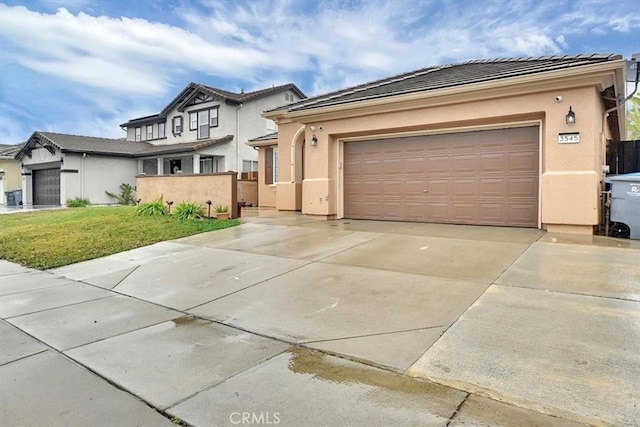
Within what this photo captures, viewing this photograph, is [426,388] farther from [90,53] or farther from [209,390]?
[90,53]

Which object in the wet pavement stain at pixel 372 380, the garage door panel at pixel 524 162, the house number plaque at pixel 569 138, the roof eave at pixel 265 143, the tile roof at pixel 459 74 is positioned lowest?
the wet pavement stain at pixel 372 380

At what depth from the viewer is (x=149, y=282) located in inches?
249

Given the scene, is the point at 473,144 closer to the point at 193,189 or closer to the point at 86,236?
the point at 193,189

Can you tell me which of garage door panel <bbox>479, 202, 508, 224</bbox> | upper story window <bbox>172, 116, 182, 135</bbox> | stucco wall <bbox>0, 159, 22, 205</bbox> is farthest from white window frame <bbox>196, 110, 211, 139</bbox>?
garage door panel <bbox>479, 202, 508, 224</bbox>

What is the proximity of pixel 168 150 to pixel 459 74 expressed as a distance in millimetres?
19612

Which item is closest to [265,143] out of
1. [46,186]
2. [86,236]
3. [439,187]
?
[86,236]

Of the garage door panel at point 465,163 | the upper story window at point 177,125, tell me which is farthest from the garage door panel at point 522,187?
the upper story window at point 177,125

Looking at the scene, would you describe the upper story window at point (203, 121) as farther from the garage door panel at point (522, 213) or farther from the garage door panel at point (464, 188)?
the garage door panel at point (522, 213)

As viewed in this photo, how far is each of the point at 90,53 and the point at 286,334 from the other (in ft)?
93.7

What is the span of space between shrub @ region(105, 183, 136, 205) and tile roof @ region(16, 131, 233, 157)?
7.55 feet

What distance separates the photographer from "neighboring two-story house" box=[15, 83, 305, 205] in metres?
25.0

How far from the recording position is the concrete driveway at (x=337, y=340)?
8.62 ft

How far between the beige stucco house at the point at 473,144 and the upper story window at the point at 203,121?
1473cm

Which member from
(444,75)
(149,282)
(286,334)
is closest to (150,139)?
(444,75)
